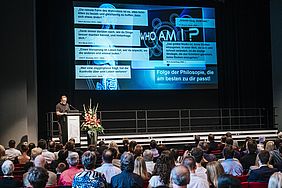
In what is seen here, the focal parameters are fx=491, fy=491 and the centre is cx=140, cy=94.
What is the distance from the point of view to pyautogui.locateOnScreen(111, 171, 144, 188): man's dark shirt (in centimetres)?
465

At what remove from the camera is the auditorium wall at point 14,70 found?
11688 mm

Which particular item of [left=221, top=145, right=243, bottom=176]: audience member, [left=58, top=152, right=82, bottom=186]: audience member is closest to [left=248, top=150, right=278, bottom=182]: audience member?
[left=221, top=145, right=243, bottom=176]: audience member

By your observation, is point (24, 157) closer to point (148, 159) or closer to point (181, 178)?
point (148, 159)

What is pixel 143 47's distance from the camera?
44.6 ft

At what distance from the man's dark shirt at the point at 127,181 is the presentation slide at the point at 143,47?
837 cm

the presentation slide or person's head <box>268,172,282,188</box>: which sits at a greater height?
the presentation slide

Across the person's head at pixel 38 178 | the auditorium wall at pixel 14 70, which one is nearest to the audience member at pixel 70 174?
the person's head at pixel 38 178

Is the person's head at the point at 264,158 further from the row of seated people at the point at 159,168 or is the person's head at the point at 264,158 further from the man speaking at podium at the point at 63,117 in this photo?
the man speaking at podium at the point at 63,117

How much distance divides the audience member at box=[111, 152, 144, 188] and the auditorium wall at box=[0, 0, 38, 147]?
744cm

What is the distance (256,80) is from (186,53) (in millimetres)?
2718

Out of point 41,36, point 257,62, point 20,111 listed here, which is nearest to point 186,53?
point 257,62

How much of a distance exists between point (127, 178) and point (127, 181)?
0.11ft

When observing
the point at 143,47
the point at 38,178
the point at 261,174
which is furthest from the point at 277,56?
the point at 38,178

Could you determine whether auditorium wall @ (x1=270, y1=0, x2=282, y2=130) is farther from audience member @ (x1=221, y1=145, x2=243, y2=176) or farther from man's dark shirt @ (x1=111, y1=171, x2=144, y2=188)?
man's dark shirt @ (x1=111, y1=171, x2=144, y2=188)
